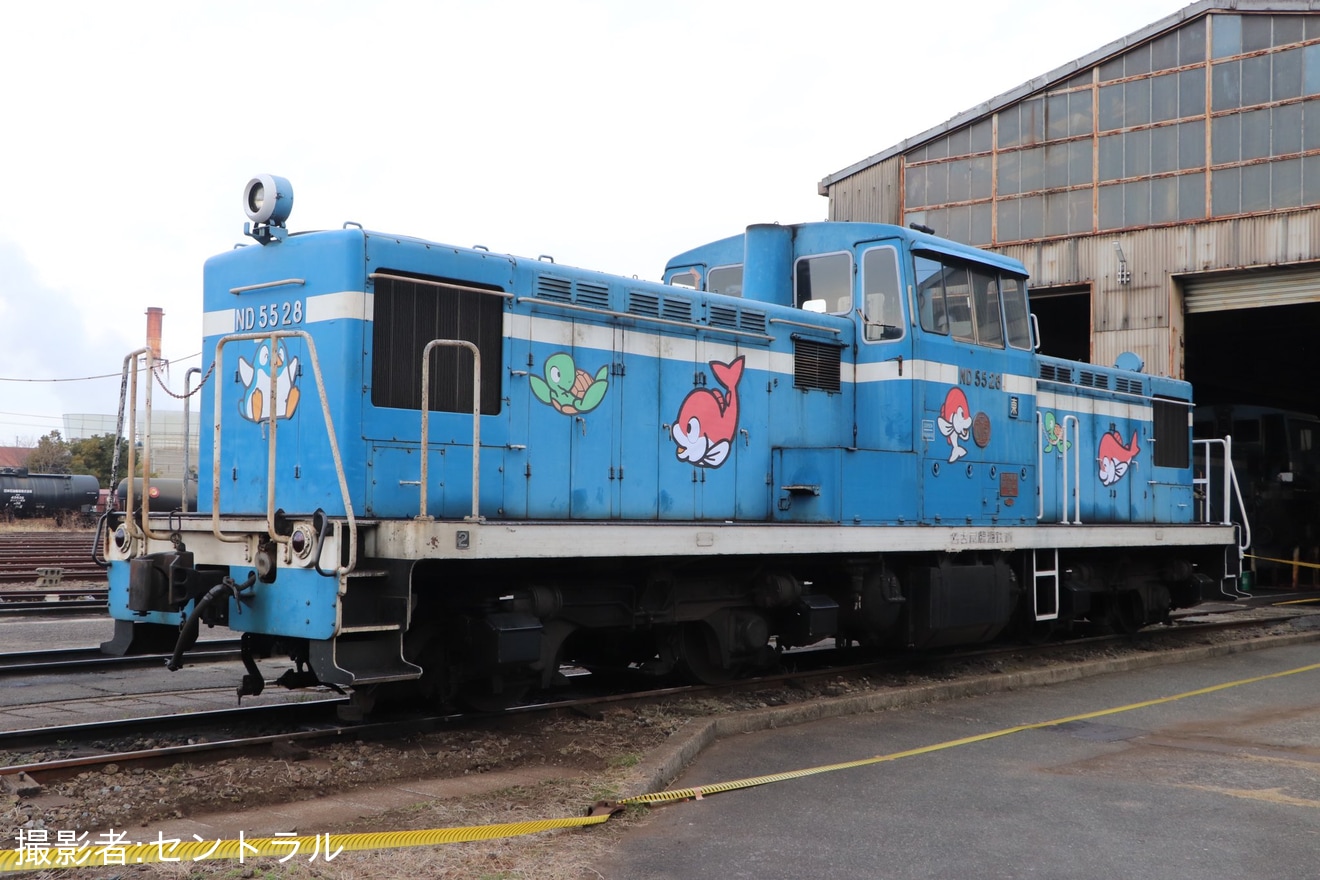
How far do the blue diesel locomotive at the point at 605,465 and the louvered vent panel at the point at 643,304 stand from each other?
0.02 m

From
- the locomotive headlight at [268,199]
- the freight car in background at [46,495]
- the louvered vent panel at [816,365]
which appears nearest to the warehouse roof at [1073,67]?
the louvered vent panel at [816,365]

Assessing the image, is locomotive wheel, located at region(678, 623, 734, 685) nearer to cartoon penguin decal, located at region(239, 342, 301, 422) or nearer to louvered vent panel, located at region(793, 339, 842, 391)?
louvered vent panel, located at region(793, 339, 842, 391)

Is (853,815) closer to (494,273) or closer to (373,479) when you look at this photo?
(373,479)

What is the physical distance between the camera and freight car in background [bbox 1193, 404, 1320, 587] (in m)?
22.9

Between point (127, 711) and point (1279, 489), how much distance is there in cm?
2264

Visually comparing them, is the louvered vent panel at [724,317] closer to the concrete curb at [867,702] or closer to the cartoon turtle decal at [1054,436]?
the concrete curb at [867,702]

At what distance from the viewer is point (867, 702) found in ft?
27.2

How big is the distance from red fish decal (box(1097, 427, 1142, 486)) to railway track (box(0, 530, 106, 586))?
12.8 metres

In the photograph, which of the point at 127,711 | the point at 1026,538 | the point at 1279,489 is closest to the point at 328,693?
the point at 127,711

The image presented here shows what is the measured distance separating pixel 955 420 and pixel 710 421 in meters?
2.60

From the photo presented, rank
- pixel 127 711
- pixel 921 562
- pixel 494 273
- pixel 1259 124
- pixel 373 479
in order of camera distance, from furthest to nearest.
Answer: pixel 1259 124 < pixel 921 562 < pixel 127 711 < pixel 494 273 < pixel 373 479

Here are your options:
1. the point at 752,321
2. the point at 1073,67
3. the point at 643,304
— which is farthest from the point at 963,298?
the point at 1073,67

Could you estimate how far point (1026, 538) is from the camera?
34.9 ft

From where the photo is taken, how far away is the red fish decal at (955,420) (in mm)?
9875
